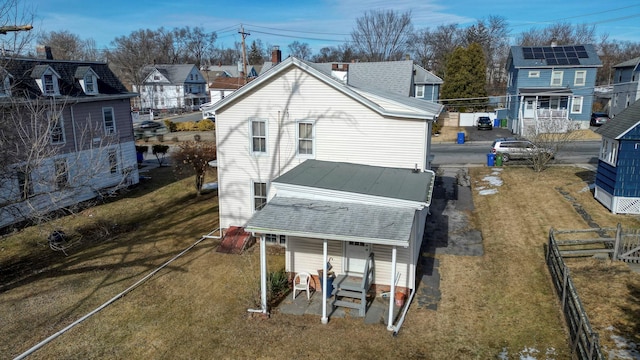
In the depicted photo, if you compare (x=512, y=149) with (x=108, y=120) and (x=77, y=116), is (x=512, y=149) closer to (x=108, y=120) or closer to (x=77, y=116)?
(x=108, y=120)

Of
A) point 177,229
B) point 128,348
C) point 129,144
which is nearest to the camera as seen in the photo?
point 128,348

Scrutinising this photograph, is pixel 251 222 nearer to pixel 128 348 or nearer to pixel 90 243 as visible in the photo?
pixel 128 348

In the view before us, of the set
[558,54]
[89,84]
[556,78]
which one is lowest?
[89,84]

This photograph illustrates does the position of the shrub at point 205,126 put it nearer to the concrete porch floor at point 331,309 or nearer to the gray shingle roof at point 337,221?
the gray shingle roof at point 337,221

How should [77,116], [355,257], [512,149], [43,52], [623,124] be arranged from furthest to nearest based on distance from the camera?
[512,149]
[43,52]
[77,116]
[623,124]
[355,257]

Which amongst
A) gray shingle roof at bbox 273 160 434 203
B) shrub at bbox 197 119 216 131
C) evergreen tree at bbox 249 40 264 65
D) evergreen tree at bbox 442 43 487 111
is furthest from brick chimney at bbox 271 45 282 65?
evergreen tree at bbox 249 40 264 65

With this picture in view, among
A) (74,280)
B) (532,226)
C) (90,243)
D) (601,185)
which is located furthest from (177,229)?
(601,185)

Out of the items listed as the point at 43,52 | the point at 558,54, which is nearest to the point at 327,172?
the point at 43,52
